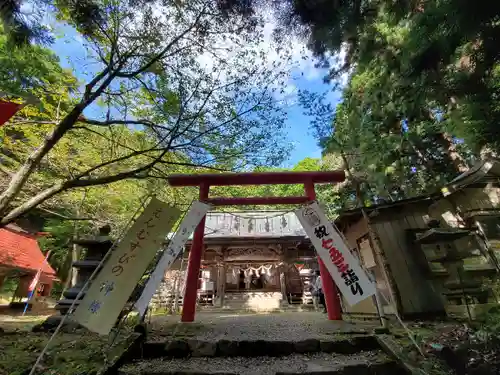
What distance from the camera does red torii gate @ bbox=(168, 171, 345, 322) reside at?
6.25m

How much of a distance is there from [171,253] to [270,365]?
2.44 m

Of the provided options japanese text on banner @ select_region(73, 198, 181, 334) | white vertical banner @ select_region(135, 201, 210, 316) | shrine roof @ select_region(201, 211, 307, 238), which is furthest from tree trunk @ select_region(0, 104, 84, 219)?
shrine roof @ select_region(201, 211, 307, 238)

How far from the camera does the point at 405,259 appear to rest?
6414 millimetres

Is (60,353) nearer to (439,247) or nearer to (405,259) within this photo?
(405,259)

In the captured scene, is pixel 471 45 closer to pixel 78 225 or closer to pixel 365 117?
pixel 365 117

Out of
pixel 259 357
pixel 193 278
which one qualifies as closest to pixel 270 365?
pixel 259 357

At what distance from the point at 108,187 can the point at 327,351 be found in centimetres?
1018

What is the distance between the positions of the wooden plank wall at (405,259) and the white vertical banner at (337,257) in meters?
1.99

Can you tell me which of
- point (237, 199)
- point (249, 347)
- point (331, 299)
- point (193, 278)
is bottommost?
point (249, 347)

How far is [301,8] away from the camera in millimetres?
3551

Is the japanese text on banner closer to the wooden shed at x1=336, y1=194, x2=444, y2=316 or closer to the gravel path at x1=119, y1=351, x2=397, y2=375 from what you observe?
the gravel path at x1=119, y1=351, x2=397, y2=375

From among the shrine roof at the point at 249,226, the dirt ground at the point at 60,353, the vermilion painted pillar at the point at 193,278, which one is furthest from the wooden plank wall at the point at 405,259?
the shrine roof at the point at 249,226

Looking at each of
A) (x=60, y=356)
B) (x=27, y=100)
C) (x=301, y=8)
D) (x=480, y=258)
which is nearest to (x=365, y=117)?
(x=480, y=258)

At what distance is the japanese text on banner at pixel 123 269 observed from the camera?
3.46m
